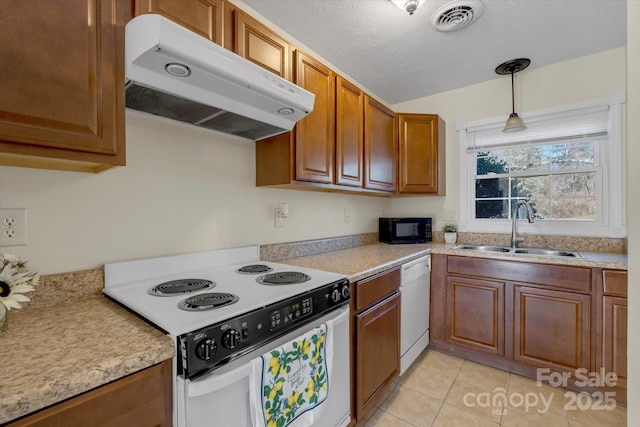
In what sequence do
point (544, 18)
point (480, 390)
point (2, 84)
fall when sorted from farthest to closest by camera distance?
point (480, 390) → point (544, 18) → point (2, 84)

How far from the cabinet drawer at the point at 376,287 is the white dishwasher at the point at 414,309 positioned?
13cm

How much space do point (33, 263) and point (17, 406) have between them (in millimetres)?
701

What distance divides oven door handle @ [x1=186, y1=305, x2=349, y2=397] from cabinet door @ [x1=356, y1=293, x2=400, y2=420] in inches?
28.6

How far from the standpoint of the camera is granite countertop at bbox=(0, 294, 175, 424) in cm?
56

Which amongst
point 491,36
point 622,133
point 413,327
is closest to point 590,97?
point 622,133

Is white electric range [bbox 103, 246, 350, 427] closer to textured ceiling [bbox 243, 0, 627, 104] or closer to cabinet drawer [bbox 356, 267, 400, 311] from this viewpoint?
cabinet drawer [bbox 356, 267, 400, 311]

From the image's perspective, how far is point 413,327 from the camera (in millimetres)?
2074

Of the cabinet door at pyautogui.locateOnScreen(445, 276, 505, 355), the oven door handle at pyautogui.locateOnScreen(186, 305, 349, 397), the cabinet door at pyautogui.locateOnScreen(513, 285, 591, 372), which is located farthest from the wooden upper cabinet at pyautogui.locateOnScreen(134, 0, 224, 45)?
the cabinet door at pyautogui.locateOnScreen(513, 285, 591, 372)

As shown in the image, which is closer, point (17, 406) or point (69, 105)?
point (17, 406)

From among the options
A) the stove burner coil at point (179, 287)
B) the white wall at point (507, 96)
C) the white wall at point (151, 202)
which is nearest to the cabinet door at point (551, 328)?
the white wall at point (507, 96)

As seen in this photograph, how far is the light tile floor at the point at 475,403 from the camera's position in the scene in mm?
1603

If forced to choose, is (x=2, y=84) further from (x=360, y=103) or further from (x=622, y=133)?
(x=622, y=133)

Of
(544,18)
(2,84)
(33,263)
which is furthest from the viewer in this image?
(544,18)

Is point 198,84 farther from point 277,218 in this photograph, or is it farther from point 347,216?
point 347,216
